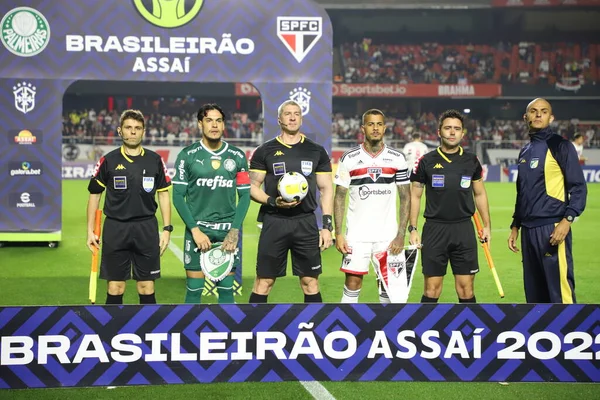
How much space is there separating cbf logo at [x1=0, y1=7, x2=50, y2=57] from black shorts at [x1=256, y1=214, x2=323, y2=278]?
5252 mm

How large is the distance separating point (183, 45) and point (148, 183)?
3.54m

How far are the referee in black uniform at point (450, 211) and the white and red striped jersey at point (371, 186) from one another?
0.77 ft

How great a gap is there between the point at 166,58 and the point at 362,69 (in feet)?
106

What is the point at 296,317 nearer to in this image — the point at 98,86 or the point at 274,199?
the point at 274,199

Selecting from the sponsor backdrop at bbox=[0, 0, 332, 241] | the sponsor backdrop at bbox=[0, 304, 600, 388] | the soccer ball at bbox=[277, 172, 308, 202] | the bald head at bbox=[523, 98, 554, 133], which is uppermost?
the sponsor backdrop at bbox=[0, 0, 332, 241]

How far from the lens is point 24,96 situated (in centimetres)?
1072

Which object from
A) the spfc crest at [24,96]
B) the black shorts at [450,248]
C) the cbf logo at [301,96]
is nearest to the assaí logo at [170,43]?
the cbf logo at [301,96]

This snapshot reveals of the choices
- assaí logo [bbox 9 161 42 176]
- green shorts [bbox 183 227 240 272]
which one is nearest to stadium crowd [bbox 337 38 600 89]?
assaí logo [bbox 9 161 42 176]

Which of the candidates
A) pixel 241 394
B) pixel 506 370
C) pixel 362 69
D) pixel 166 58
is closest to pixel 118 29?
pixel 166 58

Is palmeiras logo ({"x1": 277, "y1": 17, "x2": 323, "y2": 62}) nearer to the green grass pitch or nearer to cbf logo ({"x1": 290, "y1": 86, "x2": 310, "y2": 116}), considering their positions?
cbf logo ({"x1": 290, "y1": 86, "x2": 310, "y2": 116})

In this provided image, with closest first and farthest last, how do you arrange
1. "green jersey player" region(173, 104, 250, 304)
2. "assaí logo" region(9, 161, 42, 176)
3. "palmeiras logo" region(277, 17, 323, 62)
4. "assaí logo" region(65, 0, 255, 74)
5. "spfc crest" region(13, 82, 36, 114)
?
"green jersey player" region(173, 104, 250, 304), "assaí logo" region(65, 0, 255, 74), "palmeiras logo" region(277, 17, 323, 62), "spfc crest" region(13, 82, 36, 114), "assaí logo" region(9, 161, 42, 176)

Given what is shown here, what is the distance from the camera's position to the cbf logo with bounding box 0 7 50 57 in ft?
32.1

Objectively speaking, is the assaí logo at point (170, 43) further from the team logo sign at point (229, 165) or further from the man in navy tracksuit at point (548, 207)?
the man in navy tracksuit at point (548, 207)

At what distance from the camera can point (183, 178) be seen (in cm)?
615
